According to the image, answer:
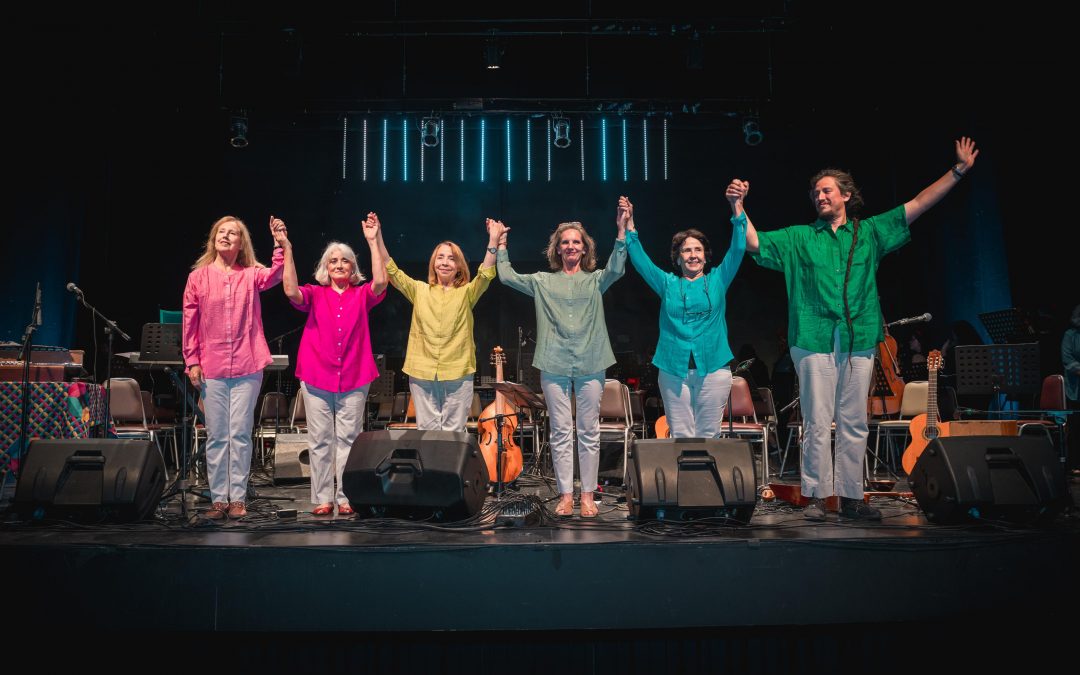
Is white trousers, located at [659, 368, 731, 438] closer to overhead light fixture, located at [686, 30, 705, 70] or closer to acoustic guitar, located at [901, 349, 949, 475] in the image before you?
acoustic guitar, located at [901, 349, 949, 475]

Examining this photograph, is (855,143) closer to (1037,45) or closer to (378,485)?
(1037,45)

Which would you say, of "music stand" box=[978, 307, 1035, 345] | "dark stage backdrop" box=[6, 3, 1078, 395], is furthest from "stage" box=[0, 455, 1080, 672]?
"dark stage backdrop" box=[6, 3, 1078, 395]

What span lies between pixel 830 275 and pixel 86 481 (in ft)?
11.8

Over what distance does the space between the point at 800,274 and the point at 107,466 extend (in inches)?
134

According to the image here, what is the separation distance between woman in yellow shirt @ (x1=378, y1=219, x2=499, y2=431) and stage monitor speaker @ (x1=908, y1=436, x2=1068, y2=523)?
225cm

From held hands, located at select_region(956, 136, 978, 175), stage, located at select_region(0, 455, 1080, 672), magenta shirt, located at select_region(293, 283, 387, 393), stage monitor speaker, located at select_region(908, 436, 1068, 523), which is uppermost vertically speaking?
held hands, located at select_region(956, 136, 978, 175)

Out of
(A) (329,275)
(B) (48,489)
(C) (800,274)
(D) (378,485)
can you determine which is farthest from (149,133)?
(C) (800,274)

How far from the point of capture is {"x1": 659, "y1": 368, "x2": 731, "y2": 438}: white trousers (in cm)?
365

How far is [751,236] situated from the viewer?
3.64 meters

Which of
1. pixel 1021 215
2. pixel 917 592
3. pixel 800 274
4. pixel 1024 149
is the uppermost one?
pixel 1024 149

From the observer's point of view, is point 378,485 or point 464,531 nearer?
point 464,531

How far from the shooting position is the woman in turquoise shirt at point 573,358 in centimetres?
362

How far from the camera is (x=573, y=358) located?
362 centimetres

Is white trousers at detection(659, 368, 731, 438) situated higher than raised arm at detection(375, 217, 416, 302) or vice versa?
raised arm at detection(375, 217, 416, 302)
